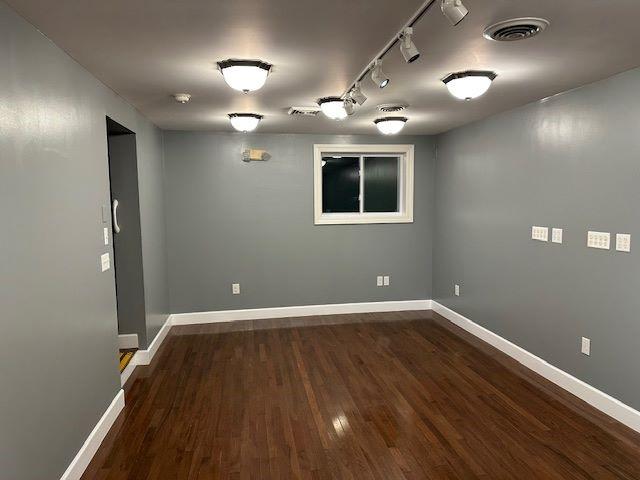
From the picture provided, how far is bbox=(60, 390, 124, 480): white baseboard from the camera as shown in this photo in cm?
235

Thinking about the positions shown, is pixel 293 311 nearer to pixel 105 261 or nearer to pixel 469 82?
pixel 105 261

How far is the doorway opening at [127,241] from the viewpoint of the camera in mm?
3893

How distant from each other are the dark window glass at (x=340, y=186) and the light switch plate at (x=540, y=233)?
2441mm

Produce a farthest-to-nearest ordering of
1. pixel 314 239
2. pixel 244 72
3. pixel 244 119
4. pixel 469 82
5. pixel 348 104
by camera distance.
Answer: pixel 314 239 → pixel 244 119 → pixel 348 104 → pixel 469 82 → pixel 244 72

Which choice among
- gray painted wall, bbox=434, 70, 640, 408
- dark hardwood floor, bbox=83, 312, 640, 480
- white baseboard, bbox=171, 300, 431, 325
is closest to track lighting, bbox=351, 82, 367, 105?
gray painted wall, bbox=434, 70, 640, 408

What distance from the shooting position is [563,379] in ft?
11.5

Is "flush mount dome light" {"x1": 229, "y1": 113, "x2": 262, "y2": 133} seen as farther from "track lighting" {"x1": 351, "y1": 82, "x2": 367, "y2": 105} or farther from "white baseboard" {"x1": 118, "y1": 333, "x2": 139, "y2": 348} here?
"white baseboard" {"x1": 118, "y1": 333, "x2": 139, "y2": 348}

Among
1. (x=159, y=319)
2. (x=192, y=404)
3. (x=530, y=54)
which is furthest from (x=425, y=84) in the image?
(x=159, y=319)

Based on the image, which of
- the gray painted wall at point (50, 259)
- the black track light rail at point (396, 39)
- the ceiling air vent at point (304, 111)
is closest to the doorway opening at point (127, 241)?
the gray painted wall at point (50, 259)

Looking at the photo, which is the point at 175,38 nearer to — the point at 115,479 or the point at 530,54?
the point at 530,54

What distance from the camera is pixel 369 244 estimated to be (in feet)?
18.9

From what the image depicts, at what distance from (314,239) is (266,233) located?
625mm

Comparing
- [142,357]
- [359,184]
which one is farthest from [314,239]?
[142,357]

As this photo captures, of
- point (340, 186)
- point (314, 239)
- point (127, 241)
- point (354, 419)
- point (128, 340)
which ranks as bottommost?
point (354, 419)
